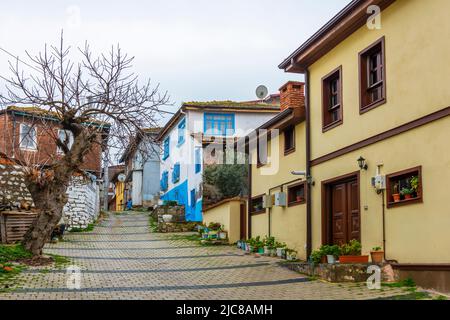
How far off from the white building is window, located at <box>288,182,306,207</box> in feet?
34.1

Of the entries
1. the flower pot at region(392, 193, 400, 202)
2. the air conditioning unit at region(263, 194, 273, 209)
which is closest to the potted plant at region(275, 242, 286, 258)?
the air conditioning unit at region(263, 194, 273, 209)

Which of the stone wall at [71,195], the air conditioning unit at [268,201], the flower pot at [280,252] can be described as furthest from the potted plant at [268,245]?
the stone wall at [71,195]

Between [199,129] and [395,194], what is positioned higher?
[199,129]

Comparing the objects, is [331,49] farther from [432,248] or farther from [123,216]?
[123,216]

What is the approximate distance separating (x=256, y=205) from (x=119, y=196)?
3634 centimetres

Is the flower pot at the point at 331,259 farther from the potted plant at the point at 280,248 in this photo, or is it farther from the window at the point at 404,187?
the potted plant at the point at 280,248

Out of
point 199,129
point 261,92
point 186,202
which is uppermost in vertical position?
point 261,92

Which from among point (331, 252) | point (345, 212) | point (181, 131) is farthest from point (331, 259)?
point (181, 131)

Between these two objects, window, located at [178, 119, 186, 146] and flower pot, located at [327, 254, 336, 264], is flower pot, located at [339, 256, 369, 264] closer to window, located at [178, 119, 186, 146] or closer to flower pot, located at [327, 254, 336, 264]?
flower pot, located at [327, 254, 336, 264]

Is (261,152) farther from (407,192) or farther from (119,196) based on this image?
(119,196)

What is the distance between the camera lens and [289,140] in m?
18.3

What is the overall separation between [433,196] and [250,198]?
37.3 feet

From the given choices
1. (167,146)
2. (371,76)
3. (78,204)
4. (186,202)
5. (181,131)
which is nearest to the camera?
(371,76)

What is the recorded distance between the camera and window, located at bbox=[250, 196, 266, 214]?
67.7ft
